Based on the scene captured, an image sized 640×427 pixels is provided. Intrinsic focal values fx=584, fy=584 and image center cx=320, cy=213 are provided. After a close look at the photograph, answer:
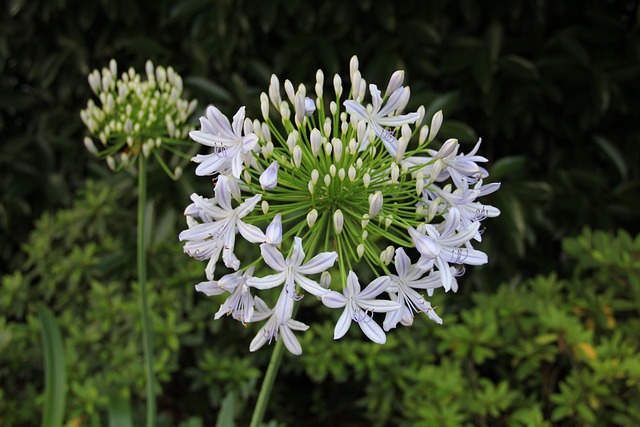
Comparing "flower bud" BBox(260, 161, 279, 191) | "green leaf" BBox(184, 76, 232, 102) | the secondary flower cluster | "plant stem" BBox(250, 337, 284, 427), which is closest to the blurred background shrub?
"green leaf" BBox(184, 76, 232, 102)

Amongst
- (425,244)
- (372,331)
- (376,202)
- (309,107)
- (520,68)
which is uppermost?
(520,68)

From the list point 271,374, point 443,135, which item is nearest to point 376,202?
point 271,374

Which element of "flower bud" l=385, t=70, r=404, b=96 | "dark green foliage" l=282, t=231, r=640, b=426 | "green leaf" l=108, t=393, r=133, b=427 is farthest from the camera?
"dark green foliage" l=282, t=231, r=640, b=426

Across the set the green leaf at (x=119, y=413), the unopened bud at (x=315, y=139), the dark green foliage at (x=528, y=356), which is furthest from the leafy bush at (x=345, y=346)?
the unopened bud at (x=315, y=139)

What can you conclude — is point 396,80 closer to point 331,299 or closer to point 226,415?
point 331,299

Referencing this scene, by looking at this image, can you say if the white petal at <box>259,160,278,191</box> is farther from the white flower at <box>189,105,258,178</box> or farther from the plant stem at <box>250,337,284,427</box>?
the plant stem at <box>250,337,284,427</box>

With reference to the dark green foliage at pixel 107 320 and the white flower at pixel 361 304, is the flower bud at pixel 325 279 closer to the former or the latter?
the white flower at pixel 361 304

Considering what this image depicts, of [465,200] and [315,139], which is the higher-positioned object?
[315,139]
